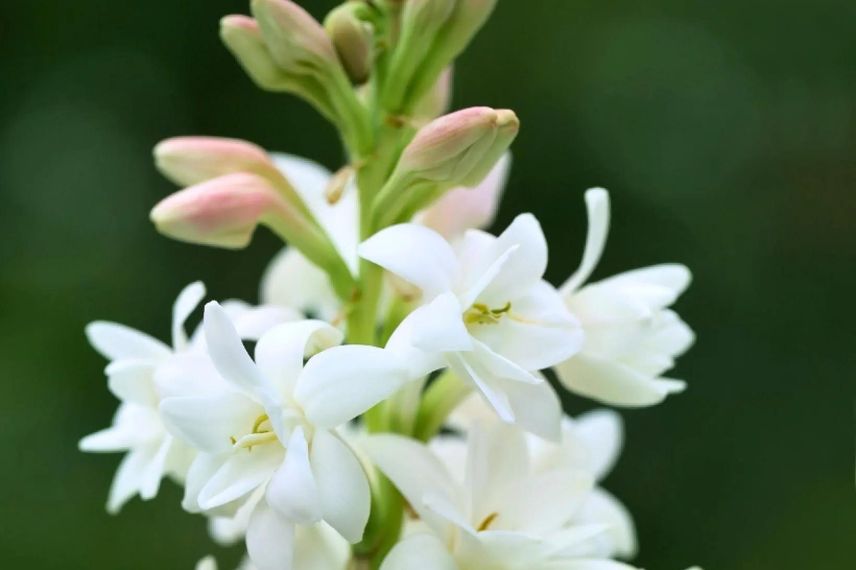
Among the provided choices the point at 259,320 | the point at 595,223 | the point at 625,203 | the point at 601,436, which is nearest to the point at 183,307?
the point at 259,320

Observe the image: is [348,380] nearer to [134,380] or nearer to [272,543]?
[272,543]

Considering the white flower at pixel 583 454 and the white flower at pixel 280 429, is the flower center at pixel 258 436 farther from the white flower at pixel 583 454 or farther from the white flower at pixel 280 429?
the white flower at pixel 583 454

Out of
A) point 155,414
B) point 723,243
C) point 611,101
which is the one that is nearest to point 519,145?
point 611,101

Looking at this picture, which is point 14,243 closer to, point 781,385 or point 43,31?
point 43,31

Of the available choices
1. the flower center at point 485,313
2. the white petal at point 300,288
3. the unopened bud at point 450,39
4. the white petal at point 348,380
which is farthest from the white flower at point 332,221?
the white petal at point 348,380

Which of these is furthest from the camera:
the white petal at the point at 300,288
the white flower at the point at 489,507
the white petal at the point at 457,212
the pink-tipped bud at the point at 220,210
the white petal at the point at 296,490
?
the white petal at the point at 300,288
